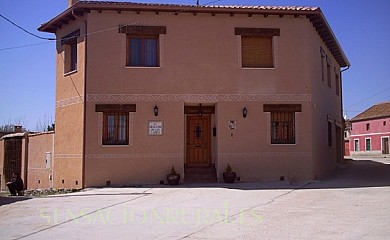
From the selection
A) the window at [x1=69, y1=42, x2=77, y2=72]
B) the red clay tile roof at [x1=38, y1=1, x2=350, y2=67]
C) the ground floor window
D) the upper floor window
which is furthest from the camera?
the window at [x1=69, y1=42, x2=77, y2=72]

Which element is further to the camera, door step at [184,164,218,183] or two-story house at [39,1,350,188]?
door step at [184,164,218,183]

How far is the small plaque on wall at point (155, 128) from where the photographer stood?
16859mm

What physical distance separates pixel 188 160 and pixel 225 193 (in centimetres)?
433

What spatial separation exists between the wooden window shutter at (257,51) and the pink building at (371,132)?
35.9 meters

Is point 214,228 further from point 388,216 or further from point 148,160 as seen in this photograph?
point 148,160

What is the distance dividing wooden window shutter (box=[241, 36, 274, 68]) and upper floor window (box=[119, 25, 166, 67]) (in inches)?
128

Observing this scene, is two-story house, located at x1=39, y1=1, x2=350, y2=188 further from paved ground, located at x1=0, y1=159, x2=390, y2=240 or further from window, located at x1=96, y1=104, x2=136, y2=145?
paved ground, located at x1=0, y1=159, x2=390, y2=240

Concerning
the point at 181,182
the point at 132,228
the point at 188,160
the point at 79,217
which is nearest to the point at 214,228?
the point at 132,228

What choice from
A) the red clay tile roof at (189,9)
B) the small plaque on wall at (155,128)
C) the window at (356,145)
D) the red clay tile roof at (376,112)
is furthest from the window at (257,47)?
the window at (356,145)

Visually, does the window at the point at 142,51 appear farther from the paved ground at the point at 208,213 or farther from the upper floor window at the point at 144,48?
the paved ground at the point at 208,213

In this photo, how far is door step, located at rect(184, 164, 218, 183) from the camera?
17219 mm

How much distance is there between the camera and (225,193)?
45.8 feet

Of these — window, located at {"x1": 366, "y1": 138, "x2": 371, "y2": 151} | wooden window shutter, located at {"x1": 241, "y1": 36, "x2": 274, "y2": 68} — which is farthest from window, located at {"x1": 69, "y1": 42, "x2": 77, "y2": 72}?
window, located at {"x1": 366, "y1": 138, "x2": 371, "y2": 151}

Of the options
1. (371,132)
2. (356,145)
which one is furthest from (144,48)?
(356,145)
